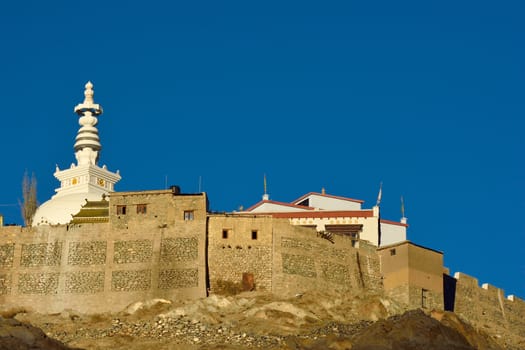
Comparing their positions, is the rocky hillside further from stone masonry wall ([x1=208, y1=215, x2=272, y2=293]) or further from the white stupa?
the white stupa

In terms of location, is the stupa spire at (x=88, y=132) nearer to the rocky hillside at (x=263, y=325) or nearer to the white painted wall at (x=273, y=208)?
the white painted wall at (x=273, y=208)

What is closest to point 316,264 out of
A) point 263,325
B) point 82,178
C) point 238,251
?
point 238,251

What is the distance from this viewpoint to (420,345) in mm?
65438

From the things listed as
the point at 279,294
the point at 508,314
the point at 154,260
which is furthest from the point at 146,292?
the point at 508,314

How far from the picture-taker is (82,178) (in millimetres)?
94375

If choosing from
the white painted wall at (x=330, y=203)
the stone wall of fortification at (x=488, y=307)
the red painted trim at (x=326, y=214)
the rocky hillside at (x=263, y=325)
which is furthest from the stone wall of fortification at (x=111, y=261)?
the stone wall of fortification at (x=488, y=307)

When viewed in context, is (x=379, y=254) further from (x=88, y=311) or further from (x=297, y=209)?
(x=88, y=311)

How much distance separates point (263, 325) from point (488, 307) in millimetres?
23549

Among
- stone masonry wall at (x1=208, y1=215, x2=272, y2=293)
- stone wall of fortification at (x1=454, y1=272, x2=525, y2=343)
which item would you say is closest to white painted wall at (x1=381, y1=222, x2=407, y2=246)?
stone wall of fortification at (x1=454, y1=272, x2=525, y2=343)

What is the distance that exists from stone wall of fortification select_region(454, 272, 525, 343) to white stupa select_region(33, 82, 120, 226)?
955 inches

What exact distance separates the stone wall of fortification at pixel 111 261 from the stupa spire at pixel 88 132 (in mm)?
16476

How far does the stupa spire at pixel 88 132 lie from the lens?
97.1 m

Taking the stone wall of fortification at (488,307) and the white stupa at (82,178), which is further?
the stone wall of fortification at (488,307)

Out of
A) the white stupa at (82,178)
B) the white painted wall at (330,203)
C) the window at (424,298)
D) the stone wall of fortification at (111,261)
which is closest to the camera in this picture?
the stone wall of fortification at (111,261)
